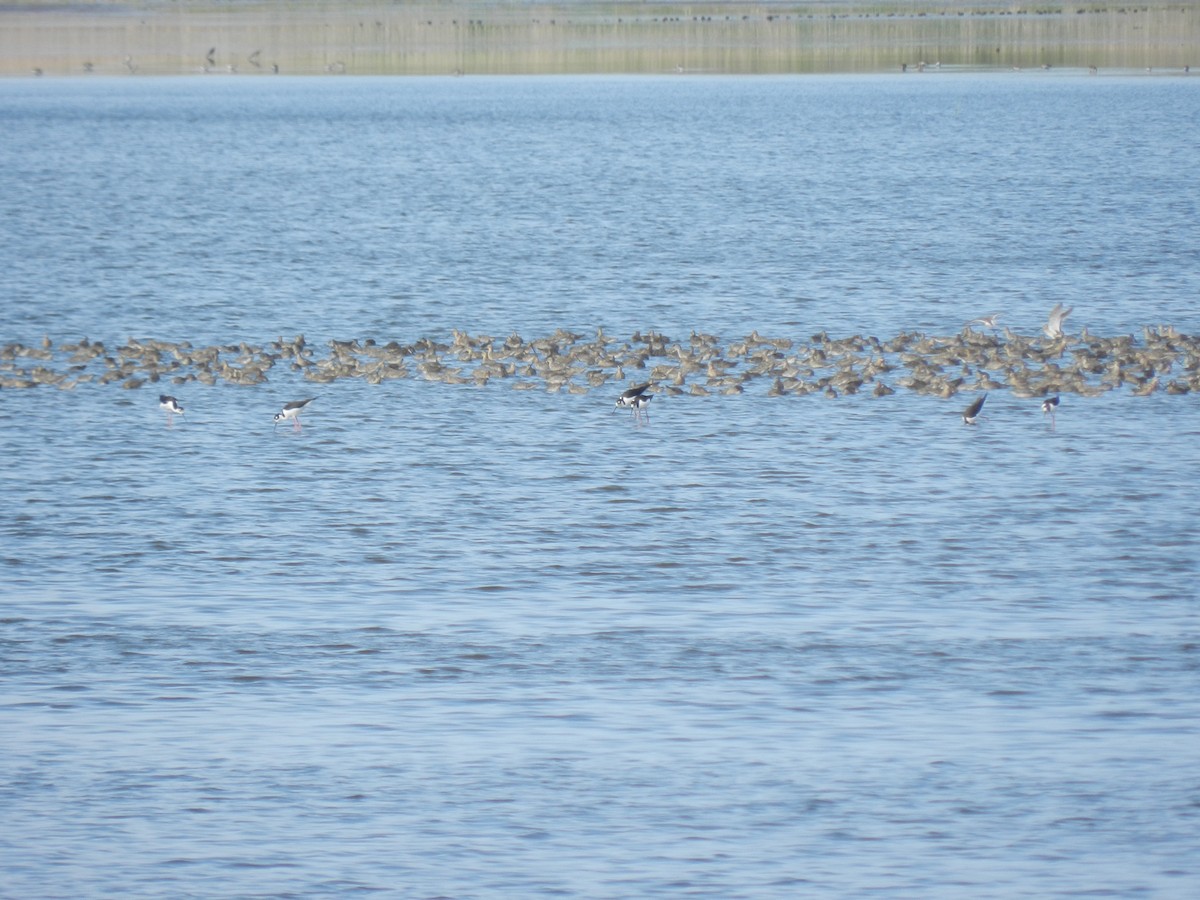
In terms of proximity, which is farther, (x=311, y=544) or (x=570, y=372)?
(x=570, y=372)

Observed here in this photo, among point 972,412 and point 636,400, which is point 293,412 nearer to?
point 636,400

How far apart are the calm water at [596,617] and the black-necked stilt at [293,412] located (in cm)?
22

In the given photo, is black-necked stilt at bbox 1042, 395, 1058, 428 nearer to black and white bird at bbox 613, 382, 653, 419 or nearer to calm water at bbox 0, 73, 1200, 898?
calm water at bbox 0, 73, 1200, 898

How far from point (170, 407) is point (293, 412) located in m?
1.71

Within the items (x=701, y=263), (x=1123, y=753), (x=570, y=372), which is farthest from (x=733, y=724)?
(x=701, y=263)

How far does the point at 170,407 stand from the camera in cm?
2422

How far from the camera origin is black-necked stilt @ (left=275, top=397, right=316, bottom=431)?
23609mm

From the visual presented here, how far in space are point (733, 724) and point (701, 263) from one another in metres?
28.4

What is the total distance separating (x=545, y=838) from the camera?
11.8m

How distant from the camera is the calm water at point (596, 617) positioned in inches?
461

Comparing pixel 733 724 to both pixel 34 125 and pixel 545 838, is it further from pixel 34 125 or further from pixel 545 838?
pixel 34 125

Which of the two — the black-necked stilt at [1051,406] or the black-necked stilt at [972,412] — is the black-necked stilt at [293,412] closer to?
the black-necked stilt at [972,412]

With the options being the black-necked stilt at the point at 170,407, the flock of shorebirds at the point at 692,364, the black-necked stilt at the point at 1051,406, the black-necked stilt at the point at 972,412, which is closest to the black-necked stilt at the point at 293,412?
the flock of shorebirds at the point at 692,364

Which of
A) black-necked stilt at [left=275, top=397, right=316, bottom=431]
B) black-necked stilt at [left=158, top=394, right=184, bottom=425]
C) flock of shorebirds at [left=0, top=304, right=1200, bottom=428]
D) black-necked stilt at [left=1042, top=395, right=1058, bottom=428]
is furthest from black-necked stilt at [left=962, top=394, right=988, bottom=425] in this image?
black-necked stilt at [left=158, top=394, right=184, bottom=425]
